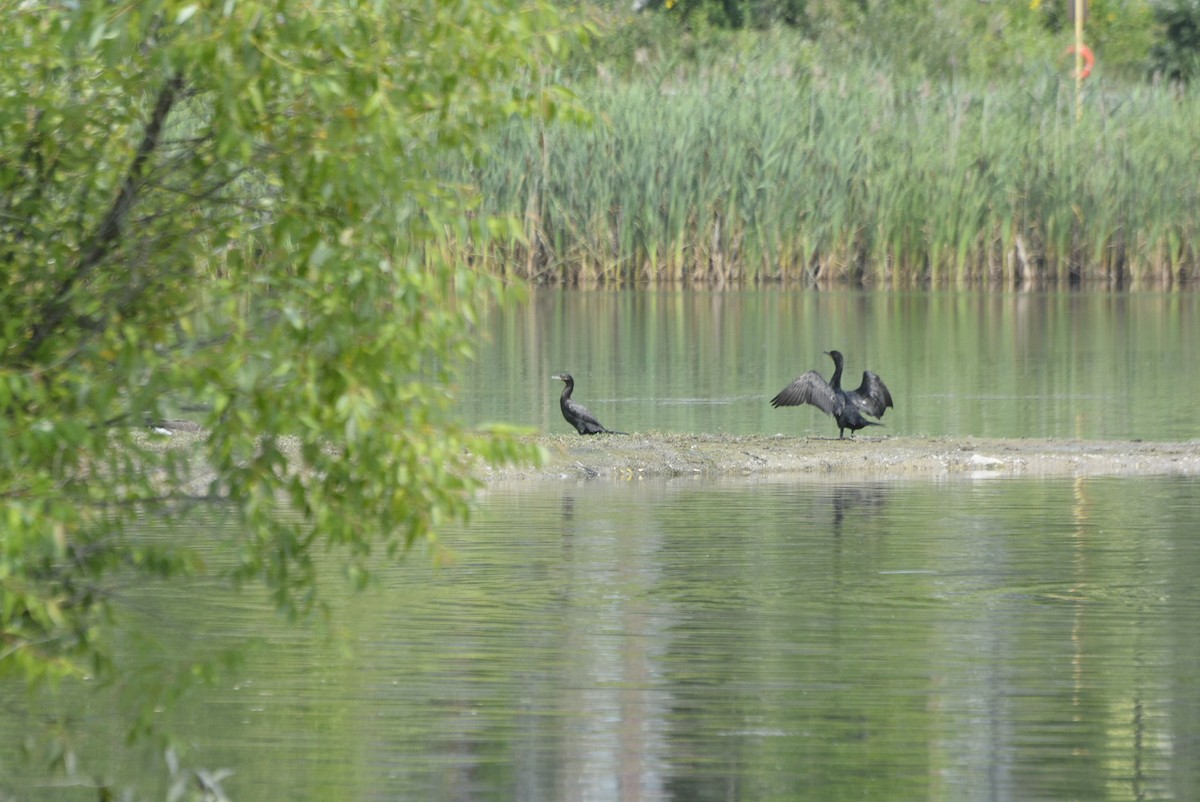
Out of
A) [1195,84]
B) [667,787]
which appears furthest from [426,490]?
[1195,84]

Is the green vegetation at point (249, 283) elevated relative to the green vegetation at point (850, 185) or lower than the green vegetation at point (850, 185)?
lower

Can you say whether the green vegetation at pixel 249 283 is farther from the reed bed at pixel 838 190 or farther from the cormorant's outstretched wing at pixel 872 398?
the reed bed at pixel 838 190

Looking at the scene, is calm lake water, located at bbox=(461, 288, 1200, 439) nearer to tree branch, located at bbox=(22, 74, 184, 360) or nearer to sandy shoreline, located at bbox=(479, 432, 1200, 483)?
sandy shoreline, located at bbox=(479, 432, 1200, 483)

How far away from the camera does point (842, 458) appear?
16922 mm

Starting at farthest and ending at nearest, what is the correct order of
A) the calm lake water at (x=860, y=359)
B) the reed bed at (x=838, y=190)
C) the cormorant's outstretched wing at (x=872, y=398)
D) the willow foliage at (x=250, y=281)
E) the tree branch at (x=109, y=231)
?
the reed bed at (x=838, y=190) → the calm lake water at (x=860, y=359) → the cormorant's outstretched wing at (x=872, y=398) → the tree branch at (x=109, y=231) → the willow foliage at (x=250, y=281)

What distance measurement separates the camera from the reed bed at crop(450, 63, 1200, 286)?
3388cm

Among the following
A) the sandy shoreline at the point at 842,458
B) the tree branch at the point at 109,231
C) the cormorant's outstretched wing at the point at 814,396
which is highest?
the tree branch at the point at 109,231

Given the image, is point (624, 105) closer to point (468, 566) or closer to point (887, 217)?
point (887, 217)

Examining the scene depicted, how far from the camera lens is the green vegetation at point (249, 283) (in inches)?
231

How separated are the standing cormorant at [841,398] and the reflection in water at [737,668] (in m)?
4.40

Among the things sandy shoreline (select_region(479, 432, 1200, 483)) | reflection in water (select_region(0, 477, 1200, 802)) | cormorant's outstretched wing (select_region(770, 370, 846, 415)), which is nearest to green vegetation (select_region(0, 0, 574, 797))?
reflection in water (select_region(0, 477, 1200, 802))

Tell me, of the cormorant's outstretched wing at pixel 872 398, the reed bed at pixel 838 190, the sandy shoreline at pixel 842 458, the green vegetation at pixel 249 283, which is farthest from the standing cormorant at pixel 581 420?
the reed bed at pixel 838 190

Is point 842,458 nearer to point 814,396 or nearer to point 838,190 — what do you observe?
point 814,396

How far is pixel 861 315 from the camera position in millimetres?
30375
